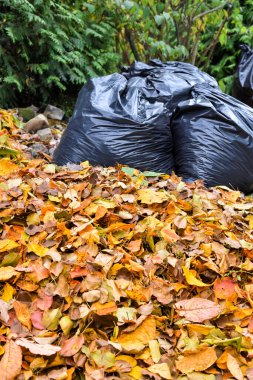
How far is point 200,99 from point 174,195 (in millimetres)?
693

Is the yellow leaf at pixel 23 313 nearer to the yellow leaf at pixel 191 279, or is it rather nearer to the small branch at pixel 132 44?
the yellow leaf at pixel 191 279

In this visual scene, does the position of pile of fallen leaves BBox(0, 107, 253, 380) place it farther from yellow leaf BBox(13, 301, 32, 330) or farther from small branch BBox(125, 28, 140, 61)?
small branch BBox(125, 28, 140, 61)

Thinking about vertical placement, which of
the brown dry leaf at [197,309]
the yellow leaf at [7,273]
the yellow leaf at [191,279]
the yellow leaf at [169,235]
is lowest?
the brown dry leaf at [197,309]

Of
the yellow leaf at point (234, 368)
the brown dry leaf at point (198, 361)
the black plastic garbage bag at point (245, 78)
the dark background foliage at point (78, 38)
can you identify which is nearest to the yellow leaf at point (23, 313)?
the brown dry leaf at point (198, 361)

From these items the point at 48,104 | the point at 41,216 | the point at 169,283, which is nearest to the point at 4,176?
the point at 41,216

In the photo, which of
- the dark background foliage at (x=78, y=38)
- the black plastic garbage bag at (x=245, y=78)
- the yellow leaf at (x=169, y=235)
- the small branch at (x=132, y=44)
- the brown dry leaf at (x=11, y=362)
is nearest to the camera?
the brown dry leaf at (x=11, y=362)

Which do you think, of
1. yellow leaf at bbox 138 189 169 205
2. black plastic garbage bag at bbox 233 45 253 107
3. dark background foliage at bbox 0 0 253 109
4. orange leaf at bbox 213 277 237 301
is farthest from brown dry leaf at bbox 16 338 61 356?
black plastic garbage bag at bbox 233 45 253 107

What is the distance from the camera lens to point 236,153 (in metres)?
2.27

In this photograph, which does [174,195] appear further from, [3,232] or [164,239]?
[3,232]

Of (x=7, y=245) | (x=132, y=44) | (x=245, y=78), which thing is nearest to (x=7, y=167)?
(x=7, y=245)

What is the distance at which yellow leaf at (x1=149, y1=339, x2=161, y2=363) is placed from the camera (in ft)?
3.70

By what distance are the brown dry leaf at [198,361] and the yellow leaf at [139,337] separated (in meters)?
0.10

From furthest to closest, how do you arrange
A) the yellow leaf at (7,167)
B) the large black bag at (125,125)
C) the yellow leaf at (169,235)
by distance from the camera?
1. the large black bag at (125,125)
2. the yellow leaf at (7,167)
3. the yellow leaf at (169,235)

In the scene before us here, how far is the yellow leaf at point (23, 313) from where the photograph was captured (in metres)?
1.16
